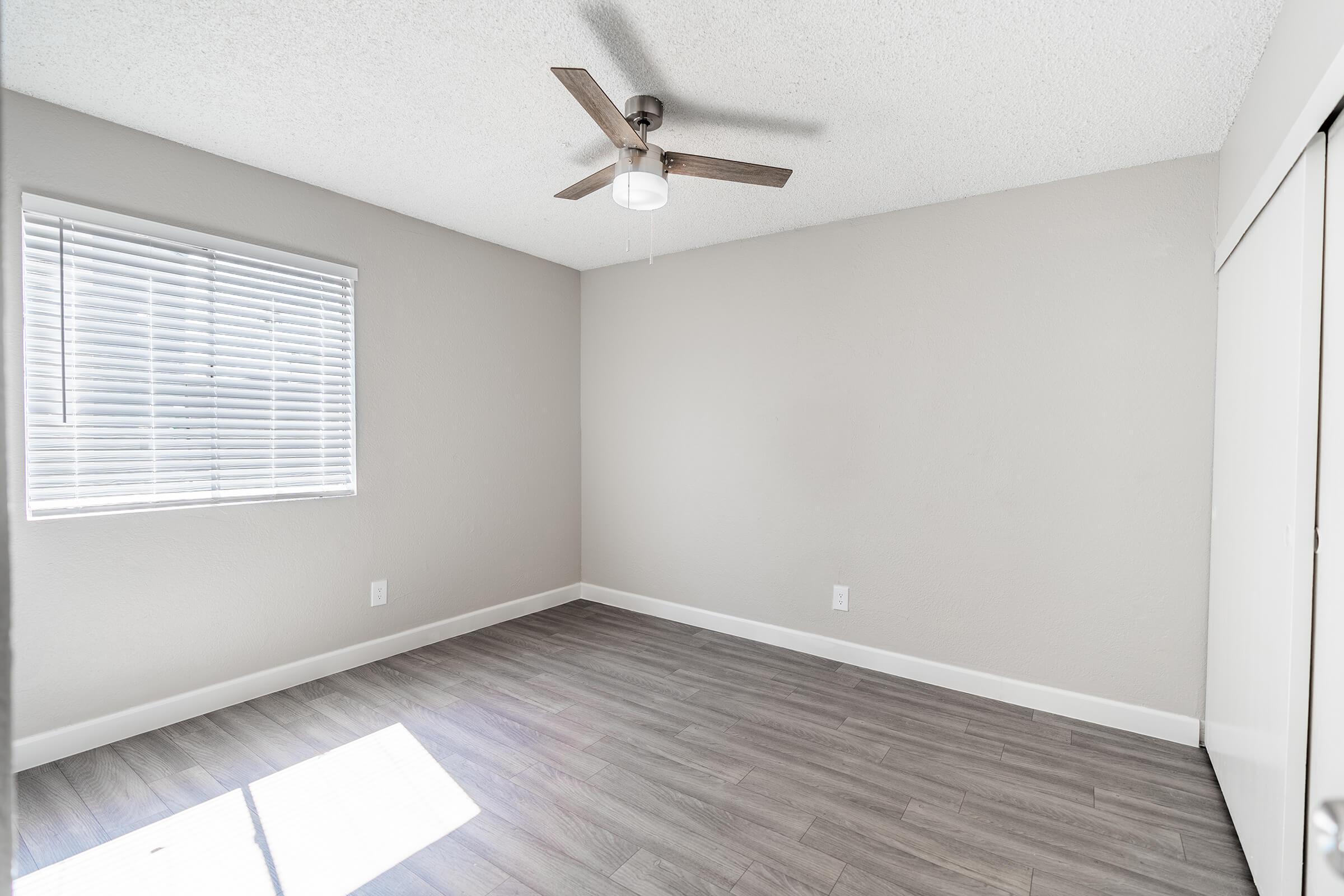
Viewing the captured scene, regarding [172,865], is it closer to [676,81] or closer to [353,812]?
[353,812]

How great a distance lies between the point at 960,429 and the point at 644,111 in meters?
2.05

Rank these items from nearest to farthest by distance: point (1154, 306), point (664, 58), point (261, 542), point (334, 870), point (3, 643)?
point (3, 643) < point (334, 870) < point (664, 58) < point (1154, 306) < point (261, 542)

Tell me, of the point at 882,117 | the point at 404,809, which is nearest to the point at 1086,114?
the point at 882,117

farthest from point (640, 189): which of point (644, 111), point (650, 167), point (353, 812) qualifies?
point (353, 812)

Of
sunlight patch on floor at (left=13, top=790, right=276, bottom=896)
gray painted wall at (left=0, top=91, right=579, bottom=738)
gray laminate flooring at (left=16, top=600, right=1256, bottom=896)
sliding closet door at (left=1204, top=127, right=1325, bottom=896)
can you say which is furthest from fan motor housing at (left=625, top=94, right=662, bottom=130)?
sunlight patch on floor at (left=13, top=790, right=276, bottom=896)

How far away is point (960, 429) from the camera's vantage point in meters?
3.37

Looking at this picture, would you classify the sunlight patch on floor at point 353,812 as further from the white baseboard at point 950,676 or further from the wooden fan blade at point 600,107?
the wooden fan blade at point 600,107

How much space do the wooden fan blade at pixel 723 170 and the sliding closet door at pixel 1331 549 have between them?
1453 mm

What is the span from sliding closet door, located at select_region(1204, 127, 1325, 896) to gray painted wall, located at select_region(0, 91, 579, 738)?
3.28 metres

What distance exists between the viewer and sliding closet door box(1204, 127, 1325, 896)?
176 cm

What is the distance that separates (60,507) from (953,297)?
386 centimetres

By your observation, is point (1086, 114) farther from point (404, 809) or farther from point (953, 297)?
point (404, 809)

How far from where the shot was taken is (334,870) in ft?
6.84

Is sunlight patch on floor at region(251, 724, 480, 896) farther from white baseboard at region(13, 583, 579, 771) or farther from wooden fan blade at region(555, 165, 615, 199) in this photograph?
wooden fan blade at region(555, 165, 615, 199)
